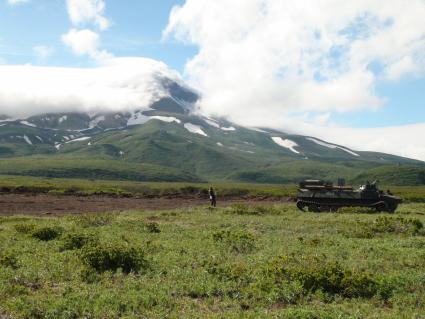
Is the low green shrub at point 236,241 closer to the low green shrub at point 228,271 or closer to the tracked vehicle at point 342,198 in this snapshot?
the low green shrub at point 228,271

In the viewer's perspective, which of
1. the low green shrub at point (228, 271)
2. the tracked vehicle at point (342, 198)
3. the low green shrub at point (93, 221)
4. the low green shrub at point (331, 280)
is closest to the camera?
the low green shrub at point (331, 280)

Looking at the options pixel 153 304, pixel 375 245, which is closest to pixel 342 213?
pixel 375 245

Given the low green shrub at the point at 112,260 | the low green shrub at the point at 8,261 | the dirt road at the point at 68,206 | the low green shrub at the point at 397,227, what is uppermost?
the low green shrub at the point at 397,227

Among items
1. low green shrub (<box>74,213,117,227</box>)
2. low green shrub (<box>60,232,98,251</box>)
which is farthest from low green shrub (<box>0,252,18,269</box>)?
low green shrub (<box>74,213,117,227</box>)

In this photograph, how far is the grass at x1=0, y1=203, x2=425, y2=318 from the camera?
13.8 meters

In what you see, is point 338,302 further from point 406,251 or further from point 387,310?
point 406,251

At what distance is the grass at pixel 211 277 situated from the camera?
13.8m

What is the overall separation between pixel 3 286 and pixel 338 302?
1090cm

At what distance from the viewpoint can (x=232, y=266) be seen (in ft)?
61.7

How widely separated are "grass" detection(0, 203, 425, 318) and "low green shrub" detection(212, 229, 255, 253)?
5 centimetres

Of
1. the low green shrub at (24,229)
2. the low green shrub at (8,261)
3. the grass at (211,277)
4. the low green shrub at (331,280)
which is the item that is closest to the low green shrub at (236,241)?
the grass at (211,277)

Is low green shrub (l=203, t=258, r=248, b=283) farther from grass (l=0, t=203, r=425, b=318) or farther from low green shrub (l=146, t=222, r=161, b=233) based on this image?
low green shrub (l=146, t=222, r=161, b=233)

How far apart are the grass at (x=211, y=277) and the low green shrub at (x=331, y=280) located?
0.03 meters

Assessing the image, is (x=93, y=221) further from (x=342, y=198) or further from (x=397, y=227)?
(x=342, y=198)
